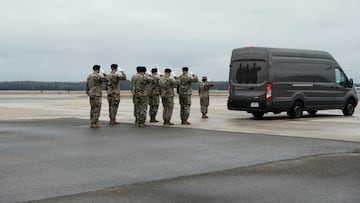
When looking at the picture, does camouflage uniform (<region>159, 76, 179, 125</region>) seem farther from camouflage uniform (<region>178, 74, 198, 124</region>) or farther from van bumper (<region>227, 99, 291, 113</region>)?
van bumper (<region>227, 99, 291, 113</region>)

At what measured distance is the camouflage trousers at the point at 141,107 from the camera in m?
16.5

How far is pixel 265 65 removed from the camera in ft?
61.8

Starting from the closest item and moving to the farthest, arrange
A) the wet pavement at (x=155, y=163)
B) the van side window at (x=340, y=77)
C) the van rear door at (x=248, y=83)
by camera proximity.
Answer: the wet pavement at (x=155, y=163) → the van rear door at (x=248, y=83) → the van side window at (x=340, y=77)

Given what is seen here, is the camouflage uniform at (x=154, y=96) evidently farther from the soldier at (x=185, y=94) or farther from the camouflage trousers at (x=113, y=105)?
the camouflage trousers at (x=113, y=105)

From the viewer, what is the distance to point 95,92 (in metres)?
16.4

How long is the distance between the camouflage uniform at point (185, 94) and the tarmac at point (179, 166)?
2902 mm

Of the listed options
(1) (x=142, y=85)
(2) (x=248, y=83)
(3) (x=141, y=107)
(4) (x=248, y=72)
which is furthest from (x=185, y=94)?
(4) (x=248, y=72)

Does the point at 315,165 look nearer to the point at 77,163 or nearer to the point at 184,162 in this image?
the point at 184,162

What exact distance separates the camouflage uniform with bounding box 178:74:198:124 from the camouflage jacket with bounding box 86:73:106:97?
8.72ft

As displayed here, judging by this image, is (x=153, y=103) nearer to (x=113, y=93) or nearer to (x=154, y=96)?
(x=154, y=96)

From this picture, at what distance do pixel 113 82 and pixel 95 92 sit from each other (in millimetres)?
1118

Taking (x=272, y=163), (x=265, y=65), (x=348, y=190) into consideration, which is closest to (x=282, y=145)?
(x=272, y=163)

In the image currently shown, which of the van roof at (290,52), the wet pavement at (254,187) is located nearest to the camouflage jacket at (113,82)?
the van roof at (290,52)

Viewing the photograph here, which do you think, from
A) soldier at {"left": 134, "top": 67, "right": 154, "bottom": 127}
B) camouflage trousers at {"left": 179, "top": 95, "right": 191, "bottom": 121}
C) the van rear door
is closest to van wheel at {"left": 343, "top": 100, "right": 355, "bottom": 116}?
the van rear door
